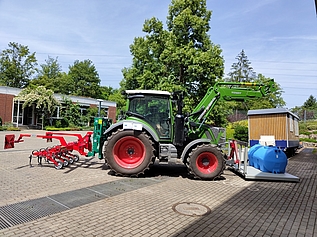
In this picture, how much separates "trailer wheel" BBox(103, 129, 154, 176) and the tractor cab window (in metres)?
0.56

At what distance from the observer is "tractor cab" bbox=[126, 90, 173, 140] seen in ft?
24.5

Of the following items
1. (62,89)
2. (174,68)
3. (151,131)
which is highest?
(62,89)

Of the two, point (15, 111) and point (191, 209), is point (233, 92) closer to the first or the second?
point (191, 209)

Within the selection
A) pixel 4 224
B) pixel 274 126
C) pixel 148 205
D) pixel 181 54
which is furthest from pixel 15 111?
pixel 148 205

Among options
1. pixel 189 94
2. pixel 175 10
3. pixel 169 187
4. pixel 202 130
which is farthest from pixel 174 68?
pixel 169 187

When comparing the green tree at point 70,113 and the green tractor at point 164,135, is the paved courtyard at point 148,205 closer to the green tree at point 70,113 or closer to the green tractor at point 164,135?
the green tractor at point 164,135

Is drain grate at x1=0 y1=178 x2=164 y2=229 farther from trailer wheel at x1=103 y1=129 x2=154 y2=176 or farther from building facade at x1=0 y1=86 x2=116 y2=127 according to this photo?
building facade at x1=0 y1=86 x2=116 y2=127

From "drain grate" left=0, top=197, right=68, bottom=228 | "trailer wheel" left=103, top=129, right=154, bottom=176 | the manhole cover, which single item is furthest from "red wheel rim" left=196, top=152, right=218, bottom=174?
"drain grate" left=0, top=197, right=68, bottom=228

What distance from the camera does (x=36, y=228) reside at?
3.64m

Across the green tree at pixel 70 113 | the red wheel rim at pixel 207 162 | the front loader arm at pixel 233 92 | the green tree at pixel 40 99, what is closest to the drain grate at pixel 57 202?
the red wheel rim at pixel 207 162

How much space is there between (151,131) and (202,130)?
1.86 m

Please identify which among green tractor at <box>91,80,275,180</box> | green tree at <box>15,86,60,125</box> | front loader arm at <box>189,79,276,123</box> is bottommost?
green tractor at <box>91,80,275,180</box>

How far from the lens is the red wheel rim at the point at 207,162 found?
711cm

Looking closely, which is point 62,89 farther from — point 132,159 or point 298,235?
point 298,235
